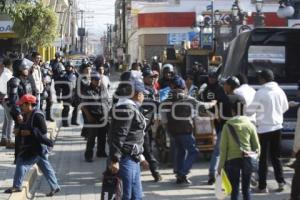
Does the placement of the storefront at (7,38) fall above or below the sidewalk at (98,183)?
above

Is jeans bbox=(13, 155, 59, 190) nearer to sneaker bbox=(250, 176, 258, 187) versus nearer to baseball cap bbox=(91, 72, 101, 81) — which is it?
sneaker bbox=(250, 176, 258, 187)

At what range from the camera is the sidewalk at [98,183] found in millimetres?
9508

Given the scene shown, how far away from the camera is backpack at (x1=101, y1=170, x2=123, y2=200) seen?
670 cm

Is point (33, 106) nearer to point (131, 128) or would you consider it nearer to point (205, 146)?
point (131, 128)

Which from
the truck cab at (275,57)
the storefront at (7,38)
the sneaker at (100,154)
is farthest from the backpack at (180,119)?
the storefront at (7,38)

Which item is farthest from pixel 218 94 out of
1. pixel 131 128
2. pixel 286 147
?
pixel 286 147

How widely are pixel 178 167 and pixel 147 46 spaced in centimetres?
5075

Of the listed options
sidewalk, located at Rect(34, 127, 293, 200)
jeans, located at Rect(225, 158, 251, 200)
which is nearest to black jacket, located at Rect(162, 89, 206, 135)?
sidewalk, located at Rect(34, 127, 293, 200)

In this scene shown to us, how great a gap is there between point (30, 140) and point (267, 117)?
3353 millimetres

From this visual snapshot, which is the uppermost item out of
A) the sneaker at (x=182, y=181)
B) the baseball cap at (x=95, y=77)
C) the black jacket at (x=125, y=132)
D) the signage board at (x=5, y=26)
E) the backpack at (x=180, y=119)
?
the signage board at (x=5, y=26)

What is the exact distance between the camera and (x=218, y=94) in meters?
9.72

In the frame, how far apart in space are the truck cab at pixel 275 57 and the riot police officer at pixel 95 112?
8.49ft

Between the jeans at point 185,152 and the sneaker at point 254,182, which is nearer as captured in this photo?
the sneaker at point 254,182

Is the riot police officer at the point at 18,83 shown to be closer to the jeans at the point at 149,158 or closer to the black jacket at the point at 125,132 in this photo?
the jeans at the point at 149,158
